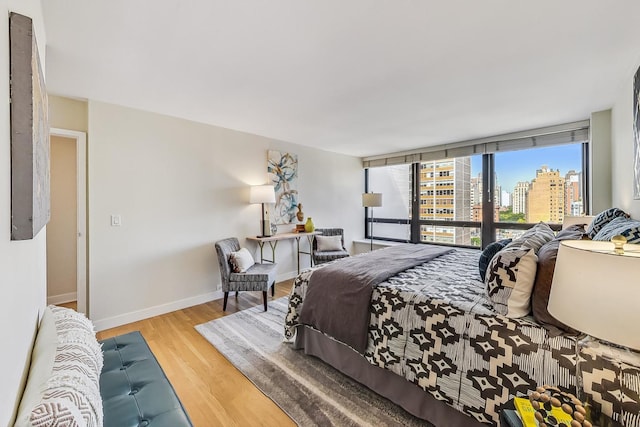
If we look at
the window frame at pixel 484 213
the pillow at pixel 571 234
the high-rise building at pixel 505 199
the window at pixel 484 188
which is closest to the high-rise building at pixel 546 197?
the window at pixel 484 188

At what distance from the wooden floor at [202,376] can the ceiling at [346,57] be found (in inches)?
92.5

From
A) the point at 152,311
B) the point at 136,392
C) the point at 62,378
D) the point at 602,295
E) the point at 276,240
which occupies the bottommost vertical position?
the point at 152,311

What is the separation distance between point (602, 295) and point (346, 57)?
6.27ft

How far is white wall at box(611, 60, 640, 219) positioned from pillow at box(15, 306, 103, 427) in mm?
3406

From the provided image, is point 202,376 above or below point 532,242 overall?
below

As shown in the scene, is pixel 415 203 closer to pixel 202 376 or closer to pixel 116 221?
pixel 202 376

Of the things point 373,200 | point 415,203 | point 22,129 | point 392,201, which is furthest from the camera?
point 392,201

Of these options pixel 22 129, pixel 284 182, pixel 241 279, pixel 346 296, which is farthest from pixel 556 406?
pixel 284 182

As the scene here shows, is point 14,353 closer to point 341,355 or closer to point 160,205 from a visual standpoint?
point 341,355

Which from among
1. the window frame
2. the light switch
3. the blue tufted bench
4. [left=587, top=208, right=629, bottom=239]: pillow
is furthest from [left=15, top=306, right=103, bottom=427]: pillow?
the window frame

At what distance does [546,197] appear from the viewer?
12.7 feet

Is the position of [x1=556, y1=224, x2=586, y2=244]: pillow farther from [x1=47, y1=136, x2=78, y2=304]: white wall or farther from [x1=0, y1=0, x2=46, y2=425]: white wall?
[x1=47, y1=136, x2=78, y2=304]: white wall

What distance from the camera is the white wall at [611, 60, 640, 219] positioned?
2242 mm

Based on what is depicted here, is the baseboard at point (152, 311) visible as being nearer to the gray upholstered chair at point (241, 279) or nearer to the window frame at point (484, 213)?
the gray upholstered chair at point (241, 279)
